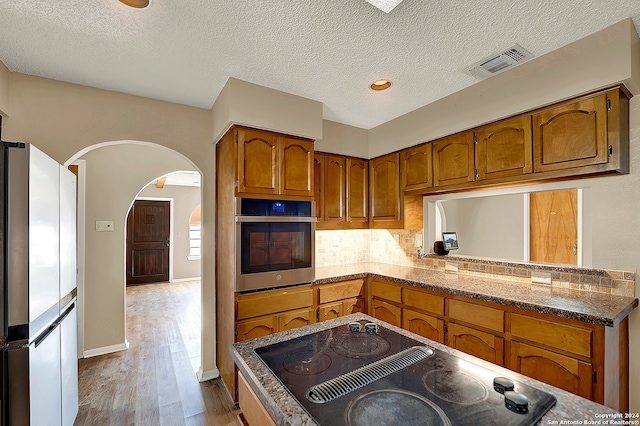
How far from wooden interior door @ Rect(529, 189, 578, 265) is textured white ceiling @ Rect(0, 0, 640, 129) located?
3.63 feet

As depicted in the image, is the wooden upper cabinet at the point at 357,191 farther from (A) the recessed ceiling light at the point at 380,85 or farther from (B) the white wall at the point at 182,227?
(B) the white wall at the point at 182,227

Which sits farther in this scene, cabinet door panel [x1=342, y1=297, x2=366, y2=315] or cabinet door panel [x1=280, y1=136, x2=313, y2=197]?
cabinet door panel [x1=342, y1=297, x2=366, y2=315]

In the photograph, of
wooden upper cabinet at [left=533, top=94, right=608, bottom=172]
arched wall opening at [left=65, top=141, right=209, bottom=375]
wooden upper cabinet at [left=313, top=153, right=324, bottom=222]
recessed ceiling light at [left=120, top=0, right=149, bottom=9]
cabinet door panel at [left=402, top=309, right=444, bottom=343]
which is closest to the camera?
recessed ceiling light at [left=120, top=0, right=149, bottom=9]

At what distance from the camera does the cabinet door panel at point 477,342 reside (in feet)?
6.70

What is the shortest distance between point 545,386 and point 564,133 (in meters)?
1.82

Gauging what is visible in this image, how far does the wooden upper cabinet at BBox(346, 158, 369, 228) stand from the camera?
132 inches

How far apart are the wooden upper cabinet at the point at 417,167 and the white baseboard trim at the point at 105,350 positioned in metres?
3.54

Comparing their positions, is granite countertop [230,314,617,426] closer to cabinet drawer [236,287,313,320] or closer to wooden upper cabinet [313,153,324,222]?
cabinet drawer [236,287,313,320]

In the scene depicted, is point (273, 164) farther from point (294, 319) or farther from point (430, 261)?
point (430, 261)

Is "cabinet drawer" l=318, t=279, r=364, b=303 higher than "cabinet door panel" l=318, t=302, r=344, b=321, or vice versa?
"cabinet drawer" l=318, t=279, r=364, b=303

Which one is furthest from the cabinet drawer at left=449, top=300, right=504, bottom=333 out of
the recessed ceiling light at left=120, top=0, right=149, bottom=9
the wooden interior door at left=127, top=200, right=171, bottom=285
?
the wooden interior door at left=127, top=200, right=171, bottom=285

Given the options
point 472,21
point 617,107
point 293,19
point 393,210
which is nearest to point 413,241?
point 393,210

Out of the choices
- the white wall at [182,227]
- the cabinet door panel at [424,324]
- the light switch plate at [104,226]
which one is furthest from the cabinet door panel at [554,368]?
the white wall at [182,227]

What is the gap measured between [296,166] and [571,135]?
1959 millimetres
